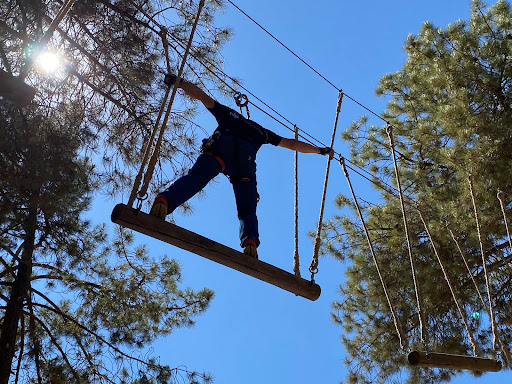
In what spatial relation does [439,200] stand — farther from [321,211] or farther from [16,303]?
[16,303]

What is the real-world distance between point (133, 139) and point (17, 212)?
48.9 inches

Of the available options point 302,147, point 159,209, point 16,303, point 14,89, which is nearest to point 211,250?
point 159,209

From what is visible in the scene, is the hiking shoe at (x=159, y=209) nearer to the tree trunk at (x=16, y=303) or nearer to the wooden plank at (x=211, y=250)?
the wooden plank at (x=211, y=250)

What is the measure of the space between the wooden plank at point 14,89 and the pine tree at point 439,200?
3.04 meters

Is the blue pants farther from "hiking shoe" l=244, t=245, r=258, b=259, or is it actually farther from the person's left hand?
the person's left hand

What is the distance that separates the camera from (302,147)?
370 centimetres

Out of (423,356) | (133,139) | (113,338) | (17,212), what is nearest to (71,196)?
(17,212)

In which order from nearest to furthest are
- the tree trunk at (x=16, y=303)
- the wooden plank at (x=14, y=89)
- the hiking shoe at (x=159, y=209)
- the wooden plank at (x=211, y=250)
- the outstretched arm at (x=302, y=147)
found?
the wooden plank at (x=211, y=250)
the hiking shoe at (x=159, y=209)
the wooden plank at (x=14, y=89)
the outstretched arm at (x=302, y=147)
the tree trunk at (x=16, y=303)

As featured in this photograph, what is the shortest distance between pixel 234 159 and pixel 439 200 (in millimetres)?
2681

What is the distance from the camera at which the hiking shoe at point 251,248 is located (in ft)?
10.2

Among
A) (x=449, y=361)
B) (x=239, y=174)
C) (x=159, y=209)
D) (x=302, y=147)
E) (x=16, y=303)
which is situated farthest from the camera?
(x=16, y=303)

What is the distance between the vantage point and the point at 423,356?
10.2 ft

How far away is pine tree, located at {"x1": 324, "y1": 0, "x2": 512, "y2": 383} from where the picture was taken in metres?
5.04

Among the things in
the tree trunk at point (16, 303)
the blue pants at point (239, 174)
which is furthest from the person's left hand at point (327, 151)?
the tree trunk at point (16, 303)
